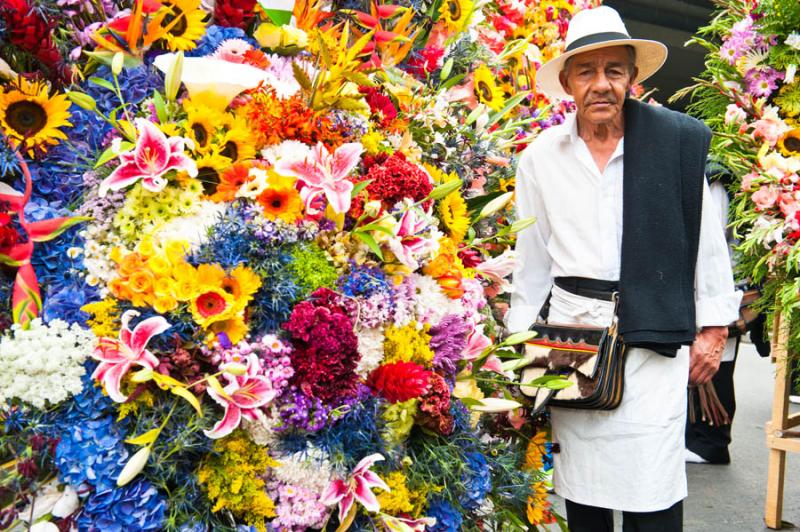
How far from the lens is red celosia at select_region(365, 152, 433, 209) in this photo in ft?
5.64

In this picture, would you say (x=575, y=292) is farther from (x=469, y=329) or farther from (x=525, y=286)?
(x=469, y=329)

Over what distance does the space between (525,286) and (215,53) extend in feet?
4.04

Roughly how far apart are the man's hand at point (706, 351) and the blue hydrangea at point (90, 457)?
1.66m

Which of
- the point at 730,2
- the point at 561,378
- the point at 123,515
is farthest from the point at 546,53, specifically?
the point at 123,515

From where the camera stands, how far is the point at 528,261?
8.43 feet

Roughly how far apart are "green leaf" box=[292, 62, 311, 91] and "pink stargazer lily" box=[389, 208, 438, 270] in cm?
33

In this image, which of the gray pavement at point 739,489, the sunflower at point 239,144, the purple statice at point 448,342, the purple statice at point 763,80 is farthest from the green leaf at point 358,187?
the gray pavement at point 739,489

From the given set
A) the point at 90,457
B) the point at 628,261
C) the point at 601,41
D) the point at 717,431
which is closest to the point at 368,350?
the point at 90,457

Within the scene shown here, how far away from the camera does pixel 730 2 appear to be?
12.2 ft

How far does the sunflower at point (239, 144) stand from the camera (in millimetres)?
1627

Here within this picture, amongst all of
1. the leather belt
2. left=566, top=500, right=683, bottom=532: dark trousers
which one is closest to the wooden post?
left=566, top=500, right=683, bottom=532: dark trousers

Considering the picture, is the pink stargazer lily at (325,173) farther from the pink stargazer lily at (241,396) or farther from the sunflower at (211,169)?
the pink stargazer lily at (241,396)

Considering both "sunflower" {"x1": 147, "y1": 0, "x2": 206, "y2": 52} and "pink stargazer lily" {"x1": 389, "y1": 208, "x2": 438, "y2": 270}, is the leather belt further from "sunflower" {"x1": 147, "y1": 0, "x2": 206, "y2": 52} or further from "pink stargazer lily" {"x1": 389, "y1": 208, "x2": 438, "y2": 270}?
"sunflower" {"x1": 147, "y1": 0, "x2": 206, "y2": 52}

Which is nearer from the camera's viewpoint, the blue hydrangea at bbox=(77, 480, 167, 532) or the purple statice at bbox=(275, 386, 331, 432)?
the blue hydrangea at bbox=(77, 480, 167, 532)
